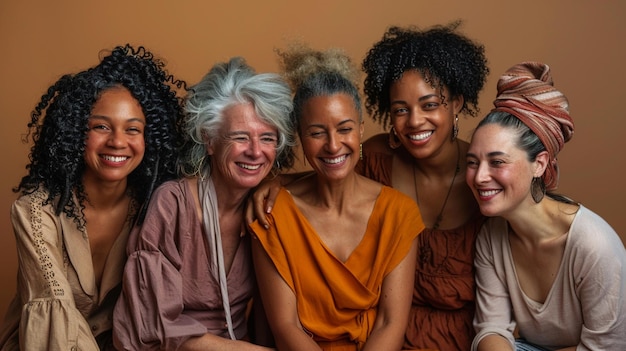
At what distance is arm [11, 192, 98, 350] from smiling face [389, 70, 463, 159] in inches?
51.5

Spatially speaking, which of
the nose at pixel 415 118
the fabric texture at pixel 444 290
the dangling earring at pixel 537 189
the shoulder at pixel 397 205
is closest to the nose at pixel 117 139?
the shoulder at pixel 397 205

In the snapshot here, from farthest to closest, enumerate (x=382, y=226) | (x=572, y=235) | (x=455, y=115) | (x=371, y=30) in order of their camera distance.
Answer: (x=371, y=30), (x=455, y=115), (x=382, y=226), (x=572, y=235)

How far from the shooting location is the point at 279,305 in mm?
3016

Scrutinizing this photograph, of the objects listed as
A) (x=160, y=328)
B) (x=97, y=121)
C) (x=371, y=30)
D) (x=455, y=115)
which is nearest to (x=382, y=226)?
(x=455, y=115)

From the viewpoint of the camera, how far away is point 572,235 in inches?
113

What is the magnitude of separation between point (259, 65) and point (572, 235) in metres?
A: 2.02

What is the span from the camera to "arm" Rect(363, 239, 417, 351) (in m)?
3.00

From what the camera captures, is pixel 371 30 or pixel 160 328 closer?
pixel 160 328

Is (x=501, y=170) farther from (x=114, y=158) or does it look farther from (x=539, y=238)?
(x=114, y=158)

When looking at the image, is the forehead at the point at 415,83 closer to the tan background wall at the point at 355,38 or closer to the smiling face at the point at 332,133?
the smiling face at the point at 332,133

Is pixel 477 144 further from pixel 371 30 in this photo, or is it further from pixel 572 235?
pixel 371 30

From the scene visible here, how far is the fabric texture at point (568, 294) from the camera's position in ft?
9.32

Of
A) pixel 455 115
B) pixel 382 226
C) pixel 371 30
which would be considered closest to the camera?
pixel 382 226

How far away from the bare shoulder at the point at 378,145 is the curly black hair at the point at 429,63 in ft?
0.45
